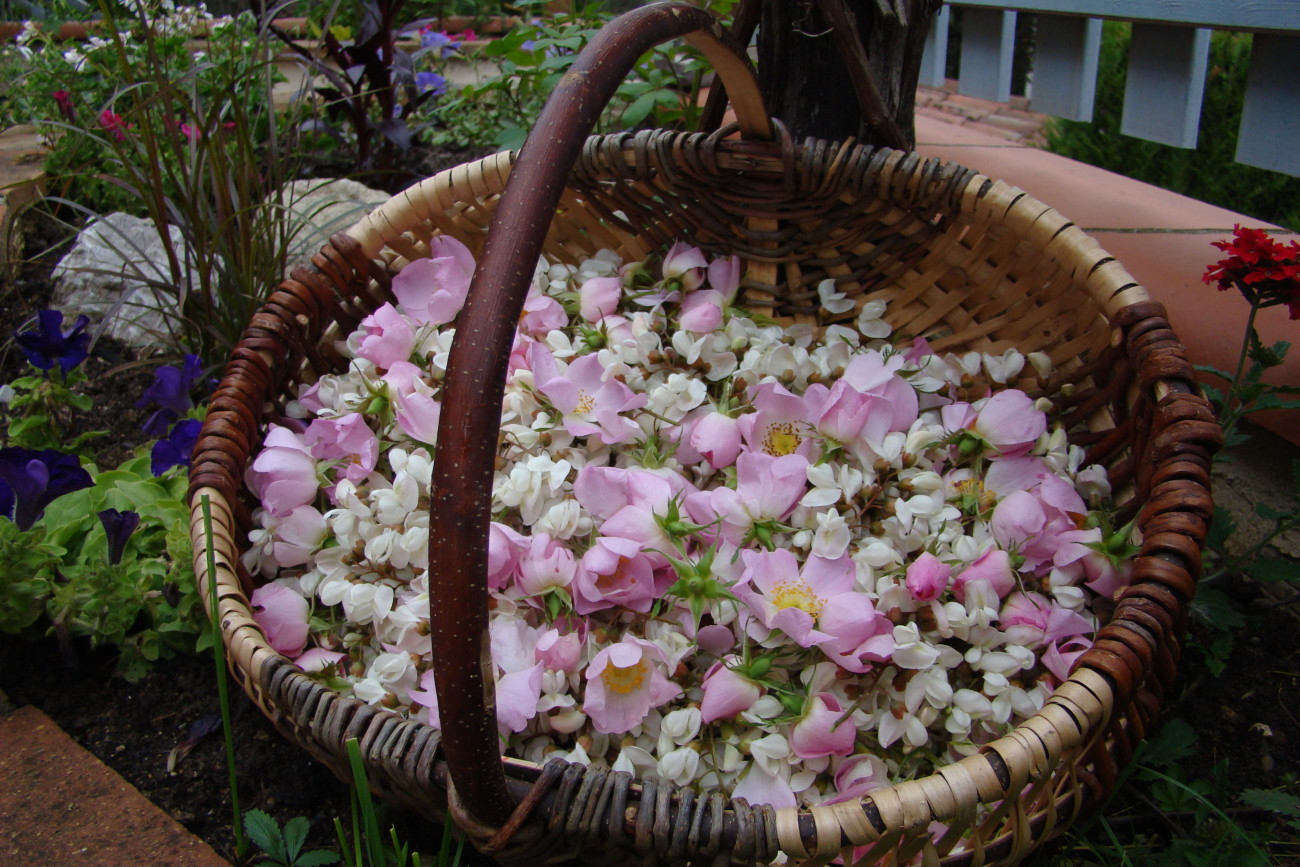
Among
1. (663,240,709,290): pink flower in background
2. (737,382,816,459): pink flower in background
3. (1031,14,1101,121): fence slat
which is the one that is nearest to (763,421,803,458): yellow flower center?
(737,382,816,459): pink flower in background

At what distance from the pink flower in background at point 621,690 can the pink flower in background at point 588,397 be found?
249 millimetres

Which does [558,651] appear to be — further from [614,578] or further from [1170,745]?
[1170,745]

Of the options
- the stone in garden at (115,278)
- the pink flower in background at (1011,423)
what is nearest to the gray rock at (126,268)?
the stone in garden at (115,278)

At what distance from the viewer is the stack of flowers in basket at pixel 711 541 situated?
75 centimetres

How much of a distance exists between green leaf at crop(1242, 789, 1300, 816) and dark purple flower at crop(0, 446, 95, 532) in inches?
49.6

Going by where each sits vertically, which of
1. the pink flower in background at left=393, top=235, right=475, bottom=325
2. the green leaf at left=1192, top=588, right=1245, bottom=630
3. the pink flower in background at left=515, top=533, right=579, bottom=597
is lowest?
the green leaf at left=1192, top=588, right=1245, bottom=630

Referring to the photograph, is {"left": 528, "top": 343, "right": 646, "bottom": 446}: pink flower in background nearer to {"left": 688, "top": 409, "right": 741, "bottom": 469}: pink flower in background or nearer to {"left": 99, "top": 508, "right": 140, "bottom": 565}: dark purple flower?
{"left": 688, "top": 409, "right": 741, "bottom": 469}: pink flower in background

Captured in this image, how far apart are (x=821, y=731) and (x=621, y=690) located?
0.54ft

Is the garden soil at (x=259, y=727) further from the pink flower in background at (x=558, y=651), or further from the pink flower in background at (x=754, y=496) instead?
the pink flower in background at (x=754, y=496)

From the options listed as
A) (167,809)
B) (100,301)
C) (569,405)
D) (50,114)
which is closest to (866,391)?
(569,405)

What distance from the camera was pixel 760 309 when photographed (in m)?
Result: 1.15

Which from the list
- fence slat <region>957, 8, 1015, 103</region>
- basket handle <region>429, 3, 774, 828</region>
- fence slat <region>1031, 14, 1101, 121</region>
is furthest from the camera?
fence slat <region>957, 8, 1015, 103</region>

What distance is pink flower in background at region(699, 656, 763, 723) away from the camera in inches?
29.0

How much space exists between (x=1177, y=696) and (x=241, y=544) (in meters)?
1.02
